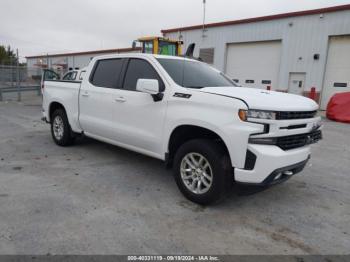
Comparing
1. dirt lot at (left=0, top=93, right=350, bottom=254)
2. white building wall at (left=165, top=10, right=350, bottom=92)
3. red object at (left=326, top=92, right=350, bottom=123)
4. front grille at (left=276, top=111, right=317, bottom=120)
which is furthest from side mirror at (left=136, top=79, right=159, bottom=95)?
white building wall at (left=165, top=10, right=350, bottom=92)

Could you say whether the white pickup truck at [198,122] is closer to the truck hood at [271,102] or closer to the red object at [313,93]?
the truck hood at [271,102]

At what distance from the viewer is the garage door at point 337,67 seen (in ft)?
49.7

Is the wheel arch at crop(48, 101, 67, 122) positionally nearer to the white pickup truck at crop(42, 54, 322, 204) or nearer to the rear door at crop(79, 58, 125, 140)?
the rear door at crop(79, 58, 125, 140)

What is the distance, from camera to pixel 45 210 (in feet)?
11.1

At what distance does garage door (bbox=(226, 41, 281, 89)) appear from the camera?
17.9m

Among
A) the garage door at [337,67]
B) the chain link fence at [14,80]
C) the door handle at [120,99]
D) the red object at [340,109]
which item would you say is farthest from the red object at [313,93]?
the chain link fence at [14,80]

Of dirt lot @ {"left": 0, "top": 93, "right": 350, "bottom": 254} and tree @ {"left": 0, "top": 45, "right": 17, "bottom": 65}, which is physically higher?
tree @ {"left": 0, "top": 45, "right": 17, "bottom": 65}

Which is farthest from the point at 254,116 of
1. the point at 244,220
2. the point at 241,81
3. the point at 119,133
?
the point at 241,81

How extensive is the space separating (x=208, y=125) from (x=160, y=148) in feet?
3.08

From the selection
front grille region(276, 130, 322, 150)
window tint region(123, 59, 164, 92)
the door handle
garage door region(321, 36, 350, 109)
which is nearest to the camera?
front grille region(276, 130, 322, 150)

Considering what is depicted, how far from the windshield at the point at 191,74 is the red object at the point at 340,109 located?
9585mm

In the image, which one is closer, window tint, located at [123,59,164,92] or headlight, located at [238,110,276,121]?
headlight, located at [238,110,276,121]

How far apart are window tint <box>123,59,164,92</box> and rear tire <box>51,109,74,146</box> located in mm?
2065

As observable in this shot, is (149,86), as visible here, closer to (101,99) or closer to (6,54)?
(101,99)
